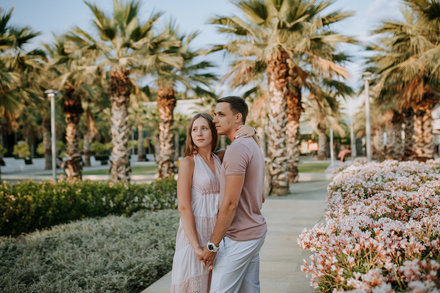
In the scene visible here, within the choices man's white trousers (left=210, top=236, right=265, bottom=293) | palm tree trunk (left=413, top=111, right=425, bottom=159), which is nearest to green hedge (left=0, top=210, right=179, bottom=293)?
man's white trousers (left=210, top=236, right=265, bottom=293)

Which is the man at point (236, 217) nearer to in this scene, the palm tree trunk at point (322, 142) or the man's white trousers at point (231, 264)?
the man's white trousers at point (231, 264)

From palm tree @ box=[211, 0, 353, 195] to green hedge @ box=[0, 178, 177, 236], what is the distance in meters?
4.83

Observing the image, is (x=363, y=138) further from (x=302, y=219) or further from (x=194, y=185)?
(x=194, y=185)

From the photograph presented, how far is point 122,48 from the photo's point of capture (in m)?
13.0

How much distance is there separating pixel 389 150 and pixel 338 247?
28.0 m

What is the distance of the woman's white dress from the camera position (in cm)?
254

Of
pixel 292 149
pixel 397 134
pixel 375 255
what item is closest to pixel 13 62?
pixel 292 149

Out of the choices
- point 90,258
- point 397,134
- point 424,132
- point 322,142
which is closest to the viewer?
point 90,258

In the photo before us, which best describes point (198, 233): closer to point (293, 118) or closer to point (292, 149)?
point (293, 118)

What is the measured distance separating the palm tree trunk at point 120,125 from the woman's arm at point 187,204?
11.6 metres

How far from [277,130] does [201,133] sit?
10550 mm

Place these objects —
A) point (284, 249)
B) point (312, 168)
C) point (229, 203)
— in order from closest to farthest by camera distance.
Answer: point (229, 203) → point (284, 249) → point (312, 168)

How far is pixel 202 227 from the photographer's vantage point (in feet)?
8.36

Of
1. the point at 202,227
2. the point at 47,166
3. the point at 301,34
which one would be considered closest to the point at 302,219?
the point at 202,227
